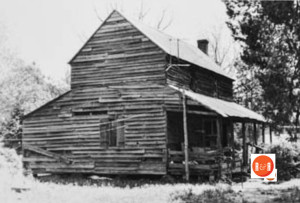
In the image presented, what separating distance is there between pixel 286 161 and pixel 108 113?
8.85 metres

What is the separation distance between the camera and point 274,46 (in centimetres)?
2695

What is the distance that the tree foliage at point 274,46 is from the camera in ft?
81.4

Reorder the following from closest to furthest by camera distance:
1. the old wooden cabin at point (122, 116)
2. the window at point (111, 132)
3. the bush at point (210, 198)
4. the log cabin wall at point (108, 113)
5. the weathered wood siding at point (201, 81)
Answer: the bush at point (210, 198) < the old wooden cabin at point (122, 116) < the log cabin wall at point (108, 113) < the window at point (111, 132) < the weathered wood siding at point (201, 81)

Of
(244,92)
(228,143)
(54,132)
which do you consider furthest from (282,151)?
(244,92)

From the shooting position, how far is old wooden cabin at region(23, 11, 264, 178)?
2123 cm

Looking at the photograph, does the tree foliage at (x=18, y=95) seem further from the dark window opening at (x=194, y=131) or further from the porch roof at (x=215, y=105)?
the porch roof at (x=215, y=105)

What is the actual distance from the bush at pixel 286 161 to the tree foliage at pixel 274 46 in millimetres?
2507

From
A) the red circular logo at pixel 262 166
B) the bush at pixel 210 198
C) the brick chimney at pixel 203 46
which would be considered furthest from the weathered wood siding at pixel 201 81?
the red circular logo at pixel 262 166

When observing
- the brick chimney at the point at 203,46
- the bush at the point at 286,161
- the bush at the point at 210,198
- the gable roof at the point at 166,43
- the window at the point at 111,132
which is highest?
the brick chimney at the point at 203,46

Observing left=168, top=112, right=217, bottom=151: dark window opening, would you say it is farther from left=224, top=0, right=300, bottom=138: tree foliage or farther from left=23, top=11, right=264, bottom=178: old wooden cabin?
left=224, top=0, right=300, bottom=138: tree foliage

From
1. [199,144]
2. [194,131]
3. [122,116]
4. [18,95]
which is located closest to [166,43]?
[194,131]

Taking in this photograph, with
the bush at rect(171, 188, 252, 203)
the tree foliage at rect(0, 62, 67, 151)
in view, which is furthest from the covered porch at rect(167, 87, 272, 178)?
the tree foliage at rect(0, 62, 67, 151)

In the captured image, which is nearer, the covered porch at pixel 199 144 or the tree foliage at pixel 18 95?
the covered porch at pixel 199 144

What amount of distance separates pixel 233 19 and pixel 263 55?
9.83ft
